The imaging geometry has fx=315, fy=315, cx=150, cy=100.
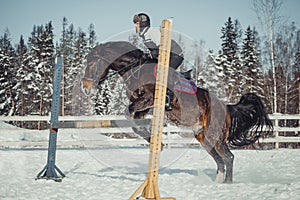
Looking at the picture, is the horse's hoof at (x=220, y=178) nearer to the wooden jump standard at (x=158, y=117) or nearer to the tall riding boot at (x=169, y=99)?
the tall riding boot at (x=169, y=99)

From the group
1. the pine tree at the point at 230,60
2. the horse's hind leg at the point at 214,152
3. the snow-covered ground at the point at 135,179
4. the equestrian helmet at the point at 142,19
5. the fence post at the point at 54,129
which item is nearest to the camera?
the snow-covered ground at the point at 135,179

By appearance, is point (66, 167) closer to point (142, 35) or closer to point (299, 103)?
point (142, 35)

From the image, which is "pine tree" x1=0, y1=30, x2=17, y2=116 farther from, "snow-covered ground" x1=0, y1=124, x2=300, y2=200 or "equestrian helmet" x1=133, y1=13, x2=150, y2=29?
"equestrian helmet" x1=133, y1=13, x2=150, y2=29

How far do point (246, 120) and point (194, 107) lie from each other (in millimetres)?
1057

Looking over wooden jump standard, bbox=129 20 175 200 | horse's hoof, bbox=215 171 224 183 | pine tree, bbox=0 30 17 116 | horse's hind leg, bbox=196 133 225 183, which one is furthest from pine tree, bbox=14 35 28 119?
wooden jump standard, bbox=129 20 175 200

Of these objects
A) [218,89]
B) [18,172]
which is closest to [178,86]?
[18,172]

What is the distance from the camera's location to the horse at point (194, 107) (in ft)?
14.3

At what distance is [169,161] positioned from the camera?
7.61m

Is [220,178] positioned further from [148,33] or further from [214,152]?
[148,33]

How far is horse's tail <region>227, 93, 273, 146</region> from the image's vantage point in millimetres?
5293

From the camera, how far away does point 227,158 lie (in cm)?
499

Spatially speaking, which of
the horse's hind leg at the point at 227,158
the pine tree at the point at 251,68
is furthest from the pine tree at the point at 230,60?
the horse's hind leg at the point at 227,158

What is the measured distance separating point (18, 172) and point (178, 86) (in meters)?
3.38

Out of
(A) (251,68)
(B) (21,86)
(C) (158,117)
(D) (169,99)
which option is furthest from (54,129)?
(B) (21,86)
